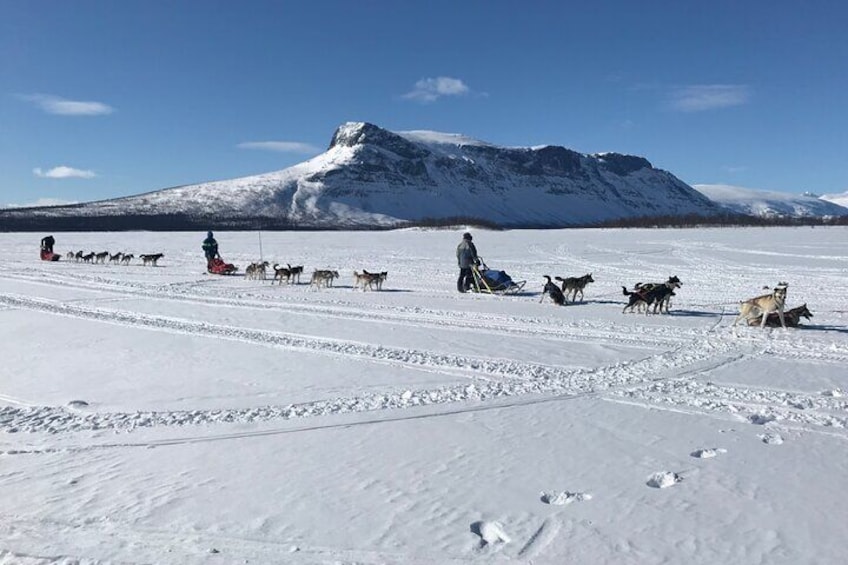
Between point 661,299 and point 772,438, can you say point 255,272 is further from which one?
point 772,438

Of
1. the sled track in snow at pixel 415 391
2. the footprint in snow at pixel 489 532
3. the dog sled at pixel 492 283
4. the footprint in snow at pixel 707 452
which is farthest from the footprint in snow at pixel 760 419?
the dog sled at pixel 492 283

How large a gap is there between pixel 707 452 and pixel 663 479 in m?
0.80

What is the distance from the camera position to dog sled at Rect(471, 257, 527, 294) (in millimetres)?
18141

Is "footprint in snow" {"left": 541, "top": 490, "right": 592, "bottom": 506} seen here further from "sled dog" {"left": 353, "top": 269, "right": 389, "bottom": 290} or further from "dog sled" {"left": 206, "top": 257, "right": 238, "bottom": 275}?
"dog sled" {"left": 206, "top": 257, "right": 238, "bottom": 275}

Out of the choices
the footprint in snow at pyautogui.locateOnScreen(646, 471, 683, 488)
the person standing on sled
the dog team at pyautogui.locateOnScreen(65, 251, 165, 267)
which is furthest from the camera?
the dog team at pyautogui.locateOnScreen(65, 251, 165, 267)

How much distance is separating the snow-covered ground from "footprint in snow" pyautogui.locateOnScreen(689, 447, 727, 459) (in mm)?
30

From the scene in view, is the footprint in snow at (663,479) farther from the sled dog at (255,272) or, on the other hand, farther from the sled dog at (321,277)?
the sled dog at (255,272)

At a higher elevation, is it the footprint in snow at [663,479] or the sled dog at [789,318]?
the sled dog at [789,318]

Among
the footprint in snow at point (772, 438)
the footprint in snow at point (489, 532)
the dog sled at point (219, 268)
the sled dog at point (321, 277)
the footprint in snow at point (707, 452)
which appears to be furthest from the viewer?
the dog sled at point (219, 268)

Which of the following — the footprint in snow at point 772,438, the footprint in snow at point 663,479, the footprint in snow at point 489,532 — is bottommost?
the footprint in snow at point 489,532

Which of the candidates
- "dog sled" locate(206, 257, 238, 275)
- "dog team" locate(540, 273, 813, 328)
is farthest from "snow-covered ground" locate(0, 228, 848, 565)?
"dog sled" locate(206, 257, 238, 275)

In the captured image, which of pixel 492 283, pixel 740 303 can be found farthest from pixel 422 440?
pixel 492 283

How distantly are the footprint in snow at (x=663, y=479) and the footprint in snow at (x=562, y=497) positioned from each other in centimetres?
60

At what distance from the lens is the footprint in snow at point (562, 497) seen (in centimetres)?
490
